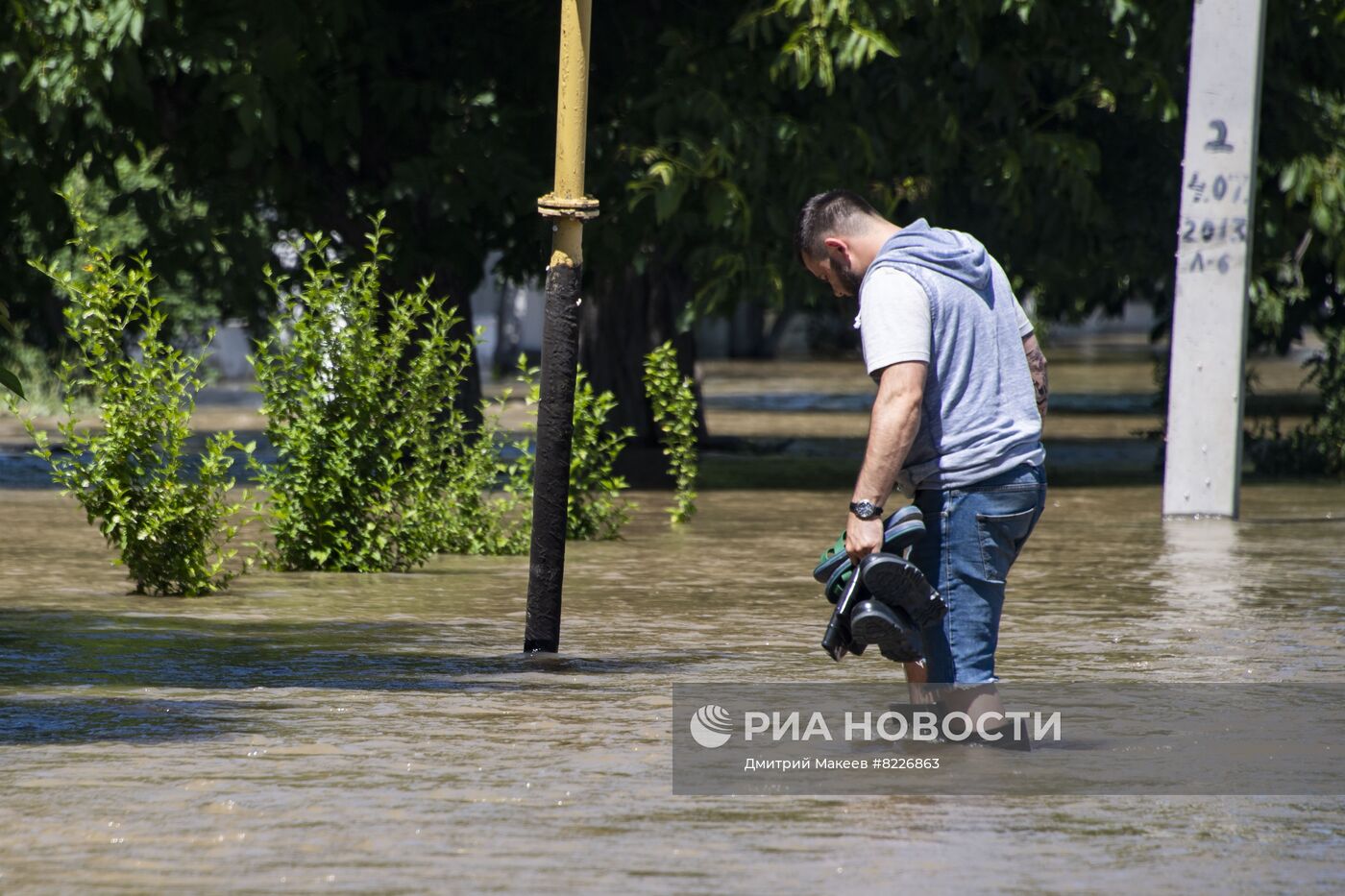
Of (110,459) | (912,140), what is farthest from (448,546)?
(912,140)

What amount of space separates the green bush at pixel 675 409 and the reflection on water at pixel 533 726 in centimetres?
129

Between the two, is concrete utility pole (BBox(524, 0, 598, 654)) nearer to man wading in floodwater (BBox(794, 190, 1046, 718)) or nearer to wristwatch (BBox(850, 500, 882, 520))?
man wading in floodwater (BBox(794, 190, 1046, 718))

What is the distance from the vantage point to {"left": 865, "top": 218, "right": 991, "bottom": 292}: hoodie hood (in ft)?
22.4

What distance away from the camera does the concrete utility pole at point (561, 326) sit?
29.0ft

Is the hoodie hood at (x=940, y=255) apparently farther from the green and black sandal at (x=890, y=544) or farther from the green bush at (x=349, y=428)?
the green bush at (x=349, y=428)

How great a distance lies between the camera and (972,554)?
6.86 meters

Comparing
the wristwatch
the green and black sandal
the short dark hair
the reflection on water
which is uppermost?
the short dark hair

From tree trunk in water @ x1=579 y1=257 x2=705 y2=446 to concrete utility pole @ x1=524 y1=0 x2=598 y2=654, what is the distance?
38.4 ft

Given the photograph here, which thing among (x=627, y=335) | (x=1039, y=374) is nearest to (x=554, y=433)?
(x=1039, y=374)

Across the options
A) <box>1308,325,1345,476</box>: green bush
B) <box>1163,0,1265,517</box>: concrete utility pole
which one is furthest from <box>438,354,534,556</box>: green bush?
<box>1308,325,1345,476</box>: green bush

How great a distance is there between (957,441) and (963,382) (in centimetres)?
17

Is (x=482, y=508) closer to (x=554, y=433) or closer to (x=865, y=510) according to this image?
(x=554, y=433)

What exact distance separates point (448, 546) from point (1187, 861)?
776cm

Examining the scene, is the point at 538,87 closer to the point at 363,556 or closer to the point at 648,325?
the point at 648,325
